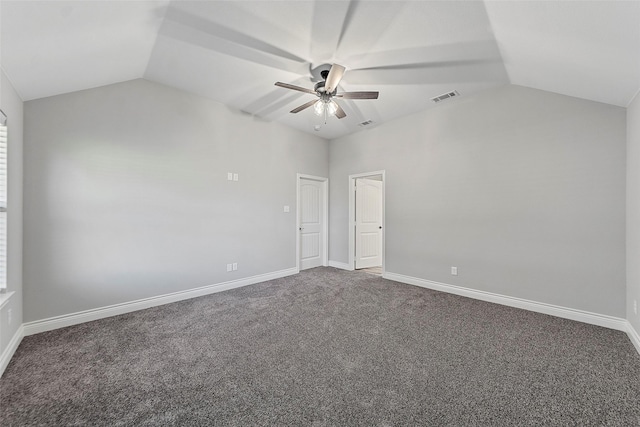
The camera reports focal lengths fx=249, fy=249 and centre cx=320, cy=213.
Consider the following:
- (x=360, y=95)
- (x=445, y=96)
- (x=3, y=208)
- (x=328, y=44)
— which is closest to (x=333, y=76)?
(x=328, y=44)

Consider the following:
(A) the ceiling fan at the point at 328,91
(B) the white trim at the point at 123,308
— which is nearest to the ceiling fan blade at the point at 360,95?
(A) the ceiling fan at the point at 328,91

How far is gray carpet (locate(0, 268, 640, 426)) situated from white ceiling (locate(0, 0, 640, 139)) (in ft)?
7.91

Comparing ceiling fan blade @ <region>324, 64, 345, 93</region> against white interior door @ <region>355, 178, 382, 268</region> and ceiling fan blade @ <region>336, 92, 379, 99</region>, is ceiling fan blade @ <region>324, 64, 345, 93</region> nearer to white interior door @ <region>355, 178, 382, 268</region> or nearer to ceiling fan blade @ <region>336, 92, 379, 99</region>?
ceiling fan blade @ <region>336, 92, 379, 99</region>

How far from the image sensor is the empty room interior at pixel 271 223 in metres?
1.71

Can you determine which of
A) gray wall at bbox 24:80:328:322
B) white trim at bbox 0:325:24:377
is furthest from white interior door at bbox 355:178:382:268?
white trim at bbox 0:325:24:377

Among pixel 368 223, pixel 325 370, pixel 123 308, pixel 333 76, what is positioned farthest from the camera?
pixel 368 223

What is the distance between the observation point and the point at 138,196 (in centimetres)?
318

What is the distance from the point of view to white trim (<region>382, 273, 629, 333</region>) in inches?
105

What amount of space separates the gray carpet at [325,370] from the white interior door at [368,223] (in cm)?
241

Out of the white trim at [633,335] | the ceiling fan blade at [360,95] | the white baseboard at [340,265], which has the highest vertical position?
the ceiling fan blade at [360,95]

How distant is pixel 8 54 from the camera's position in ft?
6.08

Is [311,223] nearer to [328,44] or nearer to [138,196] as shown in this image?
[138,196]

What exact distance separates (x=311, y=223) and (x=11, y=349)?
427 centimetres

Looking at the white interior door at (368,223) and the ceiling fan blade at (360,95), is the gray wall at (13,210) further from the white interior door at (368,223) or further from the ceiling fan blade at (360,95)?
the white interior door at (368,223)
